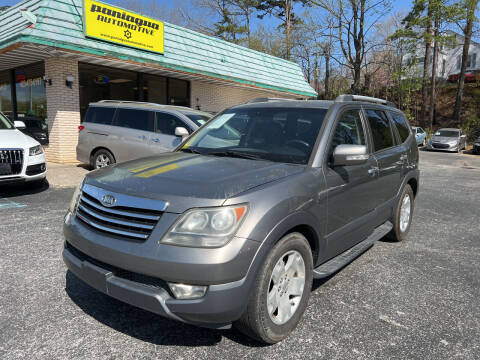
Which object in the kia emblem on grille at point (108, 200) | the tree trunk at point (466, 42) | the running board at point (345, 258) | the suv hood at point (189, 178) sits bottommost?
the running board at point (345, 258)

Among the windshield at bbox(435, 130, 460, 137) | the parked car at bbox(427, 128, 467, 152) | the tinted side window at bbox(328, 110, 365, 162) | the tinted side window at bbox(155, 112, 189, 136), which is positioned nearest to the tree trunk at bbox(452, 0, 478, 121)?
the parked car at bbox(427, 128, 467, 152)

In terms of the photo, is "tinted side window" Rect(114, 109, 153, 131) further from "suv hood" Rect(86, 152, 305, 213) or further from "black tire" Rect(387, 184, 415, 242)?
"black tire" Rect(387, 184, 415, 242)

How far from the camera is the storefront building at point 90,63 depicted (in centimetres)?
982

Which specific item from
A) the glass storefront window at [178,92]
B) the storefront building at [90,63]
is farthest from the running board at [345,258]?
the glass storefront window at [178,92]

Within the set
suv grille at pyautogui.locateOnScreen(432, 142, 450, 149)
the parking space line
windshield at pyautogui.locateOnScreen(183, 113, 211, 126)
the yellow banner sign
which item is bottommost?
the parking space line

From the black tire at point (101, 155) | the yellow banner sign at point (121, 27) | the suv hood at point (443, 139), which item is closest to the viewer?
the black tire at point (101, 155)

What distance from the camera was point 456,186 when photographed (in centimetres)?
974

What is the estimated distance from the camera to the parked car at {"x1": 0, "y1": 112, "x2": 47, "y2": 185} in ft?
20.5

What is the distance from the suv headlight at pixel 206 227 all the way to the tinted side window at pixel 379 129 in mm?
2348

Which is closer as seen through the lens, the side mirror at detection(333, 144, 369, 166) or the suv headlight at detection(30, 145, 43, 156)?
the side mirror at detection(333, 144, 369, 166)

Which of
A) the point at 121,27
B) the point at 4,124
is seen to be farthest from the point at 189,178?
the point at 121,27

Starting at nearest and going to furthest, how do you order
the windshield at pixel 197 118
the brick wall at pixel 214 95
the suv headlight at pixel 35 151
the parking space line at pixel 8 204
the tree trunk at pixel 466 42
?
1. the parking space line at pixel 8 204
2. the suv headlight at pixel 35 151
3. the windshield at pixel 197 118
4. the brick wall at pixel 214 95
5. the tree trunk at pixel 466 42

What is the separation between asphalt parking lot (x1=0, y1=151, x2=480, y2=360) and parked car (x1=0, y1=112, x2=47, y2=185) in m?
2.18

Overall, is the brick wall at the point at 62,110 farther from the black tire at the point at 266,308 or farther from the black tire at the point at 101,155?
the black tire at the point at 266,308
